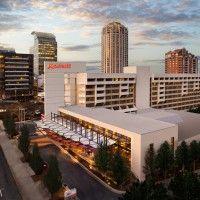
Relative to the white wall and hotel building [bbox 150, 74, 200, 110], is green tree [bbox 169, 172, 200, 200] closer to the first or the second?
the white wall

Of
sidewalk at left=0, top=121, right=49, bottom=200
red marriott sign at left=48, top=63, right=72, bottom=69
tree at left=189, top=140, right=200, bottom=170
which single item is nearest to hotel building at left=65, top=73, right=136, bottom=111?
red marriott sign at left=48, top=63, right=72, bottom=69

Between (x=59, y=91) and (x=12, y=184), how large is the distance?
57.3 meters

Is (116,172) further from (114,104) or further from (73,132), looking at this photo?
(114,104)

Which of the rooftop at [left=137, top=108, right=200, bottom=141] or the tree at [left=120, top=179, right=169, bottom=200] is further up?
the rooftop at [left=137, top=108, right=200, bottom=141]

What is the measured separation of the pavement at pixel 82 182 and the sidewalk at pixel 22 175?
19.6 ft

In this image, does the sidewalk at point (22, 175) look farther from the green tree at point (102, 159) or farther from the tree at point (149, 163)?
the tree at point (149, 163)

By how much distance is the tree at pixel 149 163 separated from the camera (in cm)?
5925

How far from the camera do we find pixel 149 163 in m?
59.5

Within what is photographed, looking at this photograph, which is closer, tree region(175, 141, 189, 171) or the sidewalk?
the sidewalk

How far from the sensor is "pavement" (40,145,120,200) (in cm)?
5378

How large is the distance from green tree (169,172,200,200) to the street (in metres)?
27.0

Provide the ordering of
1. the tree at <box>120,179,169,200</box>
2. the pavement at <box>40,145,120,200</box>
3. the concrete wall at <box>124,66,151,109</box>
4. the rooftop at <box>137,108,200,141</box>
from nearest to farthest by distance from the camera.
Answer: the tree at <box>120,179,169,200</box> < the pavement at <box>40,145,120,200</box> < the rooftop at <box>137,108,200,141</box> < the concrete wall at <box>124,66,151,109</box>

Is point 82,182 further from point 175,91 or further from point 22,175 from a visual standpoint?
point 175,91

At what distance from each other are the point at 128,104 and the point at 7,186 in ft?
258
